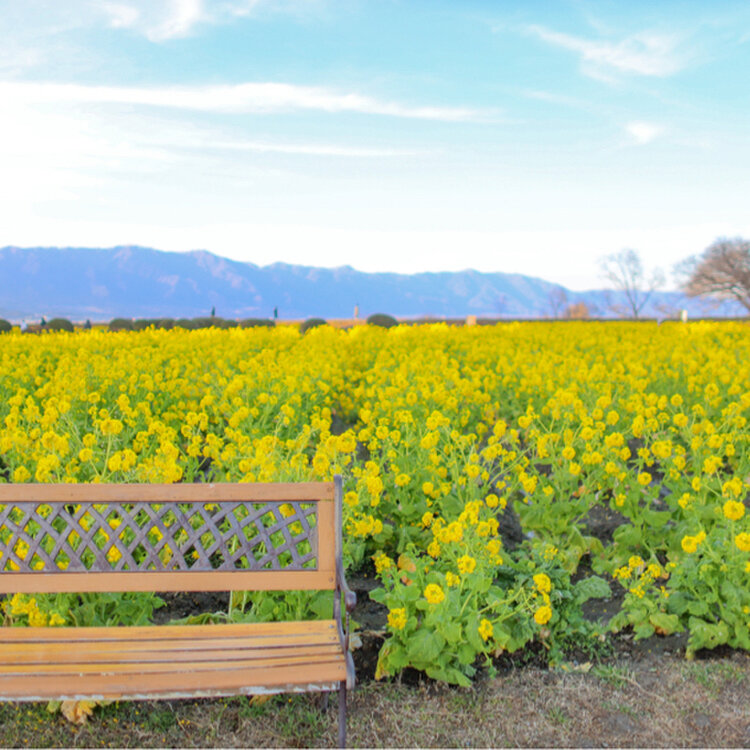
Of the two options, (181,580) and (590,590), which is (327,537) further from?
(590,590)

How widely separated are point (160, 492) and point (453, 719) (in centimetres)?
150

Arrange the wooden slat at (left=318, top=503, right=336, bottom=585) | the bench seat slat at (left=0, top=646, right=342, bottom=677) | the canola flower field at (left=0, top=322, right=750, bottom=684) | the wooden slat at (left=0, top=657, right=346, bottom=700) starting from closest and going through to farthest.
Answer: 1. the wooden slat at (left=0, top=657, right=346, bottom=700)
2. the bench seat slat at (left=0, top=646, right=342, bottom=677)
3. the wooden slat at (left=318, top=503, right=336, bottom=585)
4. the canola flower field at (left=0, top=322, right=750, bottom=684)

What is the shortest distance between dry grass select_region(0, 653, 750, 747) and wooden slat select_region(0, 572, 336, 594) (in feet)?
1.75

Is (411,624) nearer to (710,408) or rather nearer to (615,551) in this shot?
(615,551)

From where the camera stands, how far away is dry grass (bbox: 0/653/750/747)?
119 inches

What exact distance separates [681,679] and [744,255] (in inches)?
2178

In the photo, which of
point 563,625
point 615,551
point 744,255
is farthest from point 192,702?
point 744,255

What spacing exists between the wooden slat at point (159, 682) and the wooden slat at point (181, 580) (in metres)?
0.44

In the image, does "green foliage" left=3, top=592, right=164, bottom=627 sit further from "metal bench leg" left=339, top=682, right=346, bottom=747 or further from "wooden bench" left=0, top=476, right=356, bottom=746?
"metal bench leg" left=339, top=682, right=346, bottom=747

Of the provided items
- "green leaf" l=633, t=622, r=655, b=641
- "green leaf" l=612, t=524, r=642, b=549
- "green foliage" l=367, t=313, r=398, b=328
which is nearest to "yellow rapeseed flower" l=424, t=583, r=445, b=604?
"green leaf" l=633, t=622, r=655, b=641

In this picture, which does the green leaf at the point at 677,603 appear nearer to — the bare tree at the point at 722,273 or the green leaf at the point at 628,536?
the green leaf at the point at 628,536

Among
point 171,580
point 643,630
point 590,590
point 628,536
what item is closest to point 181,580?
point 171,580

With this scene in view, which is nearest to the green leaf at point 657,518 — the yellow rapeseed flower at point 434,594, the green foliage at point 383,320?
the yellow rapeseed flower at point 434,594

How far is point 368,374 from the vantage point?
8438 mm
